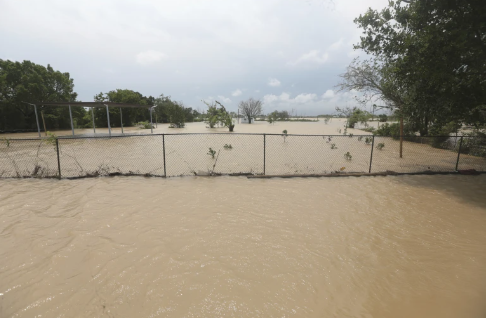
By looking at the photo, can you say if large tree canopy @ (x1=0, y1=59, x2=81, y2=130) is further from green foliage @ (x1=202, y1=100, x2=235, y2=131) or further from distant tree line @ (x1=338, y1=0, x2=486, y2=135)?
distant tree line @ (x1=338, y1=0, x2=486, y2=135)

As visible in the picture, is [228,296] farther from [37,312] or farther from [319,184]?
[319,184]

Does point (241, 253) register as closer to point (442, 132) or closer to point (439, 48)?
point (439, 48)

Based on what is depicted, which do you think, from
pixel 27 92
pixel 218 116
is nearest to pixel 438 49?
pixel 218 116

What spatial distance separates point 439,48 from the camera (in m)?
7.05

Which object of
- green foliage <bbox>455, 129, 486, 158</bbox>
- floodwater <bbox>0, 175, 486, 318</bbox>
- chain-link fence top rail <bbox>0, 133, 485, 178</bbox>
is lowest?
floodwater <bbox>0, 175, 486, 318</bbox>

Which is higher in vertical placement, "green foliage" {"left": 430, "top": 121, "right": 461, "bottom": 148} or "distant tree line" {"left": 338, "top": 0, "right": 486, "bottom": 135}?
"distant tree line" {"left": 338, "top": 0, "right": 486, "bottom": 135}

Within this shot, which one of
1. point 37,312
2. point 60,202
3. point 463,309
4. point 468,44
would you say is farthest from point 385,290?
point 468,44

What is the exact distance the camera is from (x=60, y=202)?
5.87 metres

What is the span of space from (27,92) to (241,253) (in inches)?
1374

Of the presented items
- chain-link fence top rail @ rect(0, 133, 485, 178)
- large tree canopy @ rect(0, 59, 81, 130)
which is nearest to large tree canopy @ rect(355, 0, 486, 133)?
chain-link fence top rail @ rect(0, 133, 485, 178)

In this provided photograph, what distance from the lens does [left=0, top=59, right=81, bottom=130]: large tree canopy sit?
26.5 meters

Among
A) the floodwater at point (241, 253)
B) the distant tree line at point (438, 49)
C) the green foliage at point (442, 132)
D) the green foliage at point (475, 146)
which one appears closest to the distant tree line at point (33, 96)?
the floodwater at point (241, 253)

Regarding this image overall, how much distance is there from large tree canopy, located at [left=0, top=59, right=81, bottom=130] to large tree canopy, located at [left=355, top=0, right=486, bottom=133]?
1350 inches

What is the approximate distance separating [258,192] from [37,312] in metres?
4.94
